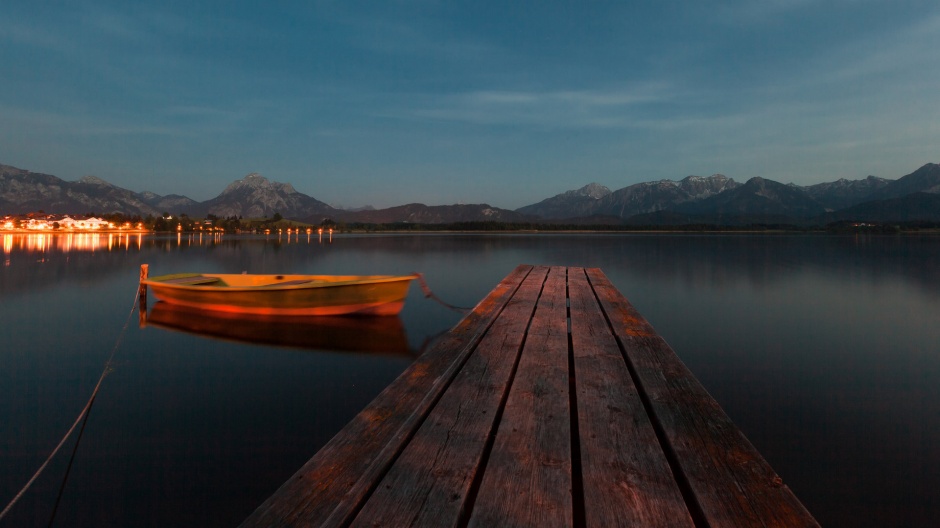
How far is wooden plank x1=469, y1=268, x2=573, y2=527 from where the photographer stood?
7.47 ft

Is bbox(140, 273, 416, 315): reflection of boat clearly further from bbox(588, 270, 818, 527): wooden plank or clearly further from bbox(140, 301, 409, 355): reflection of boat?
bbox(588, 270, 818, 527): wooden plank

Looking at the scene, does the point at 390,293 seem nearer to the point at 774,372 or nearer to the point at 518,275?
the point at 518,275

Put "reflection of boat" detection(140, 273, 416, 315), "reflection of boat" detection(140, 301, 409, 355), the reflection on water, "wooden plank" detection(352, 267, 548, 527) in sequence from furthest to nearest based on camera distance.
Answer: the reflection on water, "reflection of boat" detection(140, 273, 416, 315), "reflection of boat" detection(140, 301, 409, 355), "wooden plank" detection(352, 267, 548, 527)

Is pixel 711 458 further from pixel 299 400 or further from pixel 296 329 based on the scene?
pixel 296 329

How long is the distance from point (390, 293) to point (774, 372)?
32.1 ft

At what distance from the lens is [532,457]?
2848 millimetres

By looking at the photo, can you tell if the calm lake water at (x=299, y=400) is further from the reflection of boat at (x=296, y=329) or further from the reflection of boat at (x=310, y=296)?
the reflection of boat at (x=310, y=296)

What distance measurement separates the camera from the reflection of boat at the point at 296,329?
1109cm

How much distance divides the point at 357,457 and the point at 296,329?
10.3 m

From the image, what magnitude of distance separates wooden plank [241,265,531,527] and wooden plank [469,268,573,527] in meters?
0.66

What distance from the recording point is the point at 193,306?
47.5ft

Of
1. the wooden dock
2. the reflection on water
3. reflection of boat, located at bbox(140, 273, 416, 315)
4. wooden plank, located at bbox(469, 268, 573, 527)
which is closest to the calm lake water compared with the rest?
reflection of boat, located at bbox(140, 273, 416, 315)

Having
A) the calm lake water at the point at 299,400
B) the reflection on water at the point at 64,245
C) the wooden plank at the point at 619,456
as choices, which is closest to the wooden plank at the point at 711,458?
the wooden plank at the point at 619,456

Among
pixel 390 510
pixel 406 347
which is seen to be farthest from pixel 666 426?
pixel 406 347
